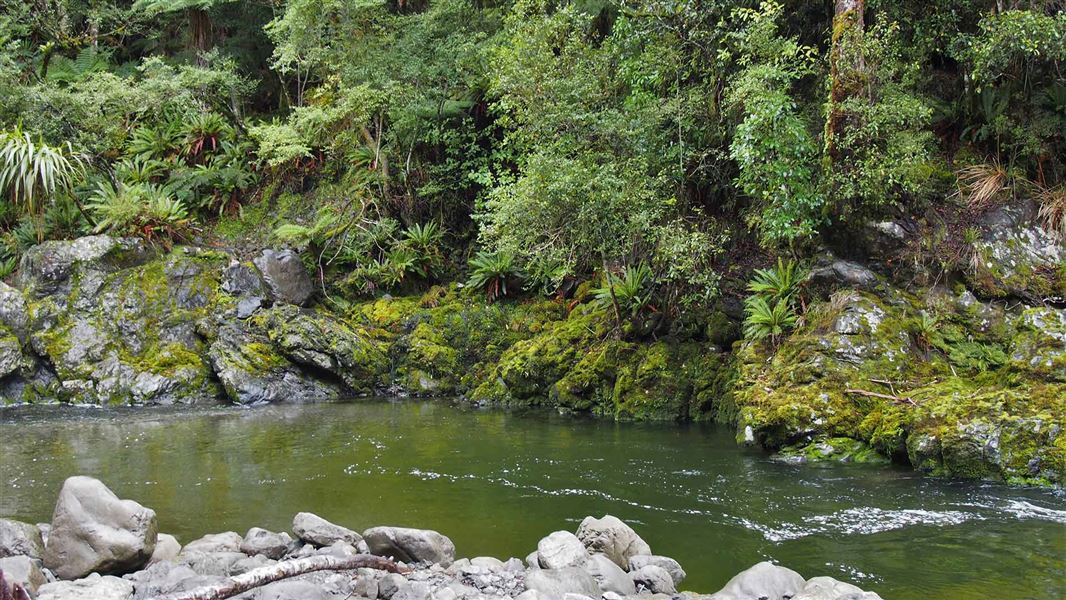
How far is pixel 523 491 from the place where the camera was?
804 cm

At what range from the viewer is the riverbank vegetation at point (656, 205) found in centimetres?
996

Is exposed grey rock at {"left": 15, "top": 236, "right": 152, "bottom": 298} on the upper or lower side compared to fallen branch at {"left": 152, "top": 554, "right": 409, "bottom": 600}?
upper

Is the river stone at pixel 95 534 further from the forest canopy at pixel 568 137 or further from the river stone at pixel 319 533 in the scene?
the forest canopy at pixel 568 137

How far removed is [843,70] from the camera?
1079cm

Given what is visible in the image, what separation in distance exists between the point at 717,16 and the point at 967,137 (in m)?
4.44

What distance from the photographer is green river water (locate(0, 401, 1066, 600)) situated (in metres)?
5.95

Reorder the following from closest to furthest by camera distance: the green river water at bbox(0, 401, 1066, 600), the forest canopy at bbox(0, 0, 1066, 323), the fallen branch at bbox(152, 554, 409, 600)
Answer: the fallen branch at bbox(152, 554, 409, 600) < the green river water at bbox(0, 401, 1066, 600) < the forest canopy at bbox(0, 0, 1066, 323)

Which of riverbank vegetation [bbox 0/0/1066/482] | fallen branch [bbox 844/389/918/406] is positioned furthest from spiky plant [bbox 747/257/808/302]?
fallen branch [bbox 844/389/918/406]

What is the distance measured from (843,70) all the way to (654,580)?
8174 millimetres

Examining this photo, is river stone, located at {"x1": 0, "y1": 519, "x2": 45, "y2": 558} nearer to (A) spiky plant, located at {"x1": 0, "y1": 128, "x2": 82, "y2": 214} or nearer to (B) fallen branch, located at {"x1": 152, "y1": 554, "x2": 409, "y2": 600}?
(B) fallen branch, located at {"x1": 152, "y1": 554, "x2": 409, "y2": 600}

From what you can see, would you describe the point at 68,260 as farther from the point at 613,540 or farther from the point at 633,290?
the point at 613,540

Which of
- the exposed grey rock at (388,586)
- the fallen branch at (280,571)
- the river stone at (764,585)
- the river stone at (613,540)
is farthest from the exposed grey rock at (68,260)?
the river stone at (764,585)

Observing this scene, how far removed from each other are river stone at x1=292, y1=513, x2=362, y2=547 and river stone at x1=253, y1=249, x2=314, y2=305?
11293mm

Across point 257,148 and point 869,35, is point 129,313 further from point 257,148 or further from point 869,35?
point 869,35
